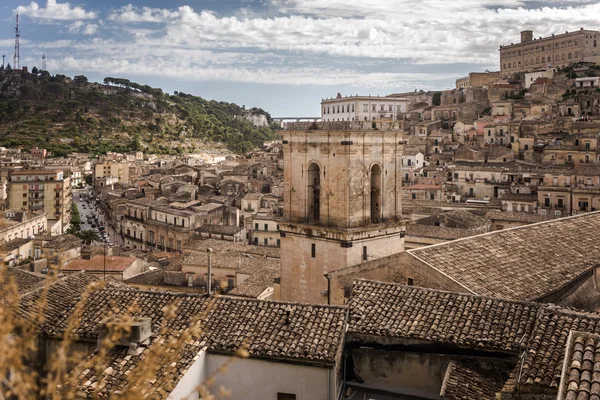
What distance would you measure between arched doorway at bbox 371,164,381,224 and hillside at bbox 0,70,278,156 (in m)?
112

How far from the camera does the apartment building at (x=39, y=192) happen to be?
6631 cm

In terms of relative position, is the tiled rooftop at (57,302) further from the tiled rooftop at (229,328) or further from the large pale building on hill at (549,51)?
the large pale building on hill at (549,51)

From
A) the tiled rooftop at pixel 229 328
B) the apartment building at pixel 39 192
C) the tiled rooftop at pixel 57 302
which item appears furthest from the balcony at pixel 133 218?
the tiled rooftop at pixel 229 328

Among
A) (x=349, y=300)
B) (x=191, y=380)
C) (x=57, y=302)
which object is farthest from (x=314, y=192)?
(x=191, y=380)

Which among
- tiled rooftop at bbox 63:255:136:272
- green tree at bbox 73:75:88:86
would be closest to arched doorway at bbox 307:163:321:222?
tiled rooftop at bbox 63:255:136:272

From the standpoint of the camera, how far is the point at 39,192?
66.9 meters

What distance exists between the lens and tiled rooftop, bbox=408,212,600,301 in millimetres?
14602

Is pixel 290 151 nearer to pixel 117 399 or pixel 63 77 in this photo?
pixel 117 399

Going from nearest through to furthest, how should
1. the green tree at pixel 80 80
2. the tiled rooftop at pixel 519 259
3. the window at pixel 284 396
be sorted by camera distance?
the window at pixel 284 396 < the tiled rooftop at pixel 519 259 < the green tree at pixel 80 80

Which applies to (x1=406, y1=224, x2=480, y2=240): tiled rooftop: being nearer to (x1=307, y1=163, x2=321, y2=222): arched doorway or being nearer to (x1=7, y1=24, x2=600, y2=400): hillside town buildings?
(x1=7, y1=24, x2=600, y2=400): hillside town buildings

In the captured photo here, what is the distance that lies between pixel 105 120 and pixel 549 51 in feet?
301

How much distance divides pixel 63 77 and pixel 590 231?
16952 centimetres

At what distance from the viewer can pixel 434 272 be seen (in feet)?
47.8

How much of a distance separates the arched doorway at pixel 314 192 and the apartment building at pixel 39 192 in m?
51.9
